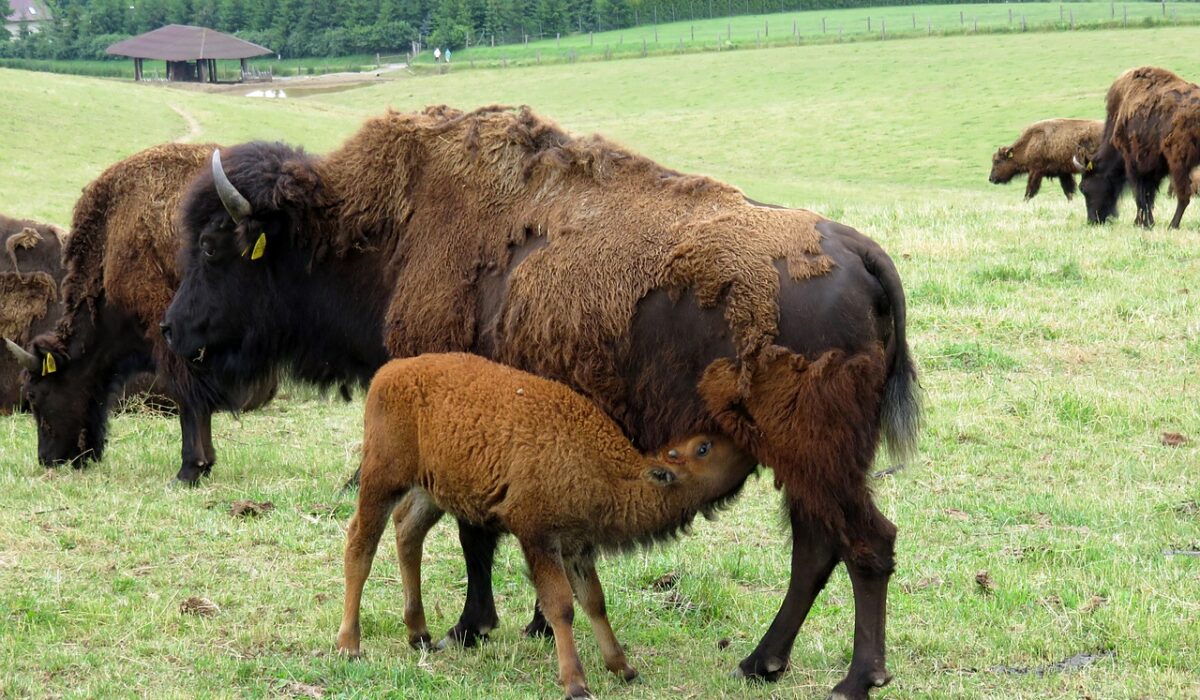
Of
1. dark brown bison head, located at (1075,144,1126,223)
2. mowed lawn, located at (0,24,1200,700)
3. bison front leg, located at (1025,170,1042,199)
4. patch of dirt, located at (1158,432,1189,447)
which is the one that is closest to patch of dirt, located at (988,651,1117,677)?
mowed lawn, located at (0,24,1200,700)

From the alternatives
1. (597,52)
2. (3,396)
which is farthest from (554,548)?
(597,52)

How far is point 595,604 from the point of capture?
543cm

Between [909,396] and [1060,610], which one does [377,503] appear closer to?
[909,396]

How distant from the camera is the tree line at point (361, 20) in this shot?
297 ft

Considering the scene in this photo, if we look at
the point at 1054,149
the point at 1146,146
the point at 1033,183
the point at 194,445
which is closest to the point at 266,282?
the point at 194,445

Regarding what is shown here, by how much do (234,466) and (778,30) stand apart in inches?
3133

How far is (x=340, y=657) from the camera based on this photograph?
5586mm

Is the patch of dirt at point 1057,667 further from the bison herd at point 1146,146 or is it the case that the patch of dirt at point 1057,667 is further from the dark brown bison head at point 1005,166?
the dark brown bison head at point 1005,166

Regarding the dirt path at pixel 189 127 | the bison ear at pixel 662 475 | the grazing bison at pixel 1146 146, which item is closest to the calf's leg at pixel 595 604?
the bison ear at pixel 662 475

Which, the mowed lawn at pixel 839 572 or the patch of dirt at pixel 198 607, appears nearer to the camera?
the mowed lawn at pixel 839 572

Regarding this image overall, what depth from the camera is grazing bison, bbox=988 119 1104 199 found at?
83.6ft

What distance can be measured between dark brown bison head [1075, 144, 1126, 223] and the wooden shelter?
61.7 m

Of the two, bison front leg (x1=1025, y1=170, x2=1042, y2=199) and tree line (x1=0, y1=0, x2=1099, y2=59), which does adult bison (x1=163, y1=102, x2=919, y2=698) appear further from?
tree line (x1=0, y1=0, x2=1099, y2=59)

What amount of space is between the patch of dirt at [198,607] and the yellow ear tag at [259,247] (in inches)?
72.9
